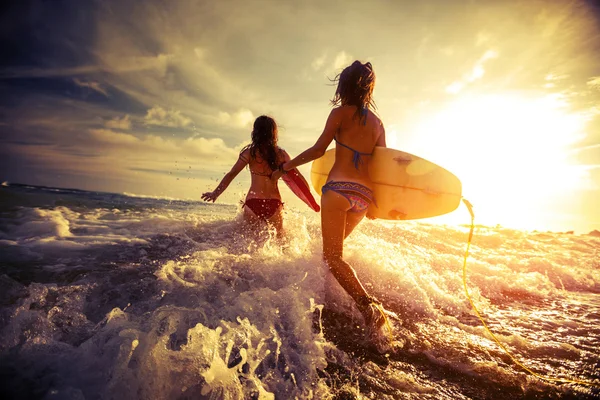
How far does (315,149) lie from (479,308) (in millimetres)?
3450

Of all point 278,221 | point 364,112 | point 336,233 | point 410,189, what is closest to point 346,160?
point 364,112

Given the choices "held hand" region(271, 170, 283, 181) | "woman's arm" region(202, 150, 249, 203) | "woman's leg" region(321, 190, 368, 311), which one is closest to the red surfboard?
"held hand" region(271, 170, 283, 181)

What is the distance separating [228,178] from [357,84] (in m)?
2.58

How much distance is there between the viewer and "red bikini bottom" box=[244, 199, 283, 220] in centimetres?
468

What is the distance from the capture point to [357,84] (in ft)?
9.56

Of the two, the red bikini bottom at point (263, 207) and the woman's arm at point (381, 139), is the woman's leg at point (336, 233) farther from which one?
the red bikini bottom at point (263, 207)

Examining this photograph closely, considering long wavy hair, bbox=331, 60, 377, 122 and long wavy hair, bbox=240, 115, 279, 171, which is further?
long wavy hair, bbox=240, 115, 279, 171

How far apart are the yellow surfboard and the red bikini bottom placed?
1833 millimetres

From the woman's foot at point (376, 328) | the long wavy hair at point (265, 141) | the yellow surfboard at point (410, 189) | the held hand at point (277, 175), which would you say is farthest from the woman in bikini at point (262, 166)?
the woman's foot at point (376, 328)

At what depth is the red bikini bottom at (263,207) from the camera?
468 centimetres

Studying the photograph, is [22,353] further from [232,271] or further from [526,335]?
[526,335]

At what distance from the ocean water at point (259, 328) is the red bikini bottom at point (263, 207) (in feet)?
1.34

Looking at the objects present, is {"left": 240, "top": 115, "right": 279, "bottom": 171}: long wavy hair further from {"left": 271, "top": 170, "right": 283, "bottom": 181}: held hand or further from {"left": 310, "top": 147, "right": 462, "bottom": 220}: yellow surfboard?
{"left": 310, "top": 147, "right": 462, "bottom": 220}: yellow surfboard

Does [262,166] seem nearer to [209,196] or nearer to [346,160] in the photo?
[209,196]
